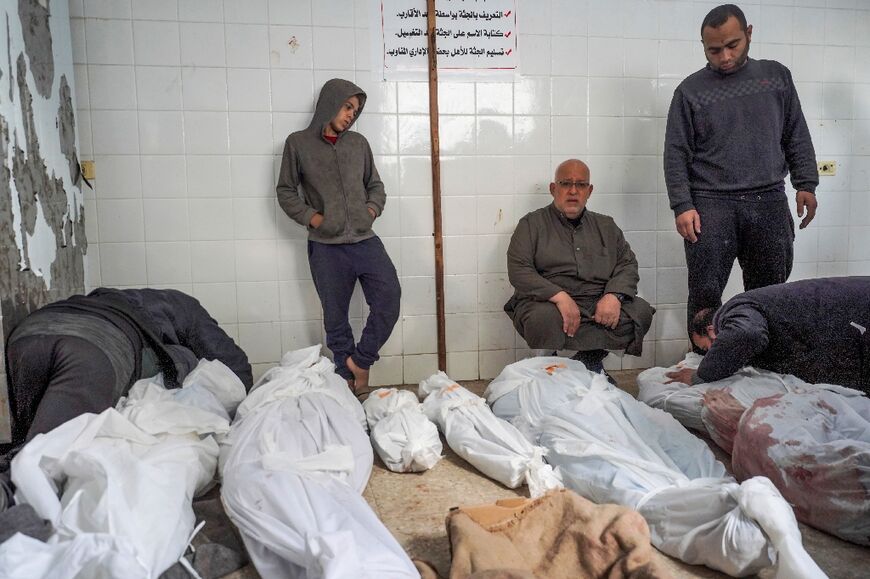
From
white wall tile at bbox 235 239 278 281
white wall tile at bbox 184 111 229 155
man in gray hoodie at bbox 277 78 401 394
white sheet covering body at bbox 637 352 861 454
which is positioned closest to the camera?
white sheet covering body at bbox 637 352 861 454

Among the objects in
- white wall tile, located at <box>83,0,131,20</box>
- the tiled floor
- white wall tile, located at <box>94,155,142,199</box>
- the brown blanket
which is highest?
white wall tile, located at <box>83,0,131,20</box>

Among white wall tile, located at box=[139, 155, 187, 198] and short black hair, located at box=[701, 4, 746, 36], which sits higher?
short black hair, located at box=[701, 4, 746, 36]

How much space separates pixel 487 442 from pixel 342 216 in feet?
4.28

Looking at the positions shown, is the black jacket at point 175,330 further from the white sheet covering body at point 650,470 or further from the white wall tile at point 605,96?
the white wall tile at point 605,96

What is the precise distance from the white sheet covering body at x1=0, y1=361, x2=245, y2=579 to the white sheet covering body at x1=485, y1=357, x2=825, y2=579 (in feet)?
3.45

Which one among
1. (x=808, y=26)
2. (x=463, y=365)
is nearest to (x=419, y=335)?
(x=463, y=365)

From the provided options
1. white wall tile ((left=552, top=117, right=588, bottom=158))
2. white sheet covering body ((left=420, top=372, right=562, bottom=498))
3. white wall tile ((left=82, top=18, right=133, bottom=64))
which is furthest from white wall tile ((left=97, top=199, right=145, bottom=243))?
white wall tile ((left=552, top=117, right=588, bottom=158))

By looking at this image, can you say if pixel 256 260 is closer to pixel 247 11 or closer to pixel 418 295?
pixel 418 295

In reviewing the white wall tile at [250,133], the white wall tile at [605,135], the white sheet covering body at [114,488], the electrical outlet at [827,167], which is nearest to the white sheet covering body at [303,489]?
the white sheet covering body at [114,488]

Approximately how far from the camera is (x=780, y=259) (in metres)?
2.89

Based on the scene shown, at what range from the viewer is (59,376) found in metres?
1.84

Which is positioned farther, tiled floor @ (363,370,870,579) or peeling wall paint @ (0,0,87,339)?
peeling wall paint @ (0,0,87,339)

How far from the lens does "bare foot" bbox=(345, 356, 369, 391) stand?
3.05 meters

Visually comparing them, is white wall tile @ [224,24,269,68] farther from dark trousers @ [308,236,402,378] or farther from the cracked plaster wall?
dark trousers @ [308,236,402,378]
